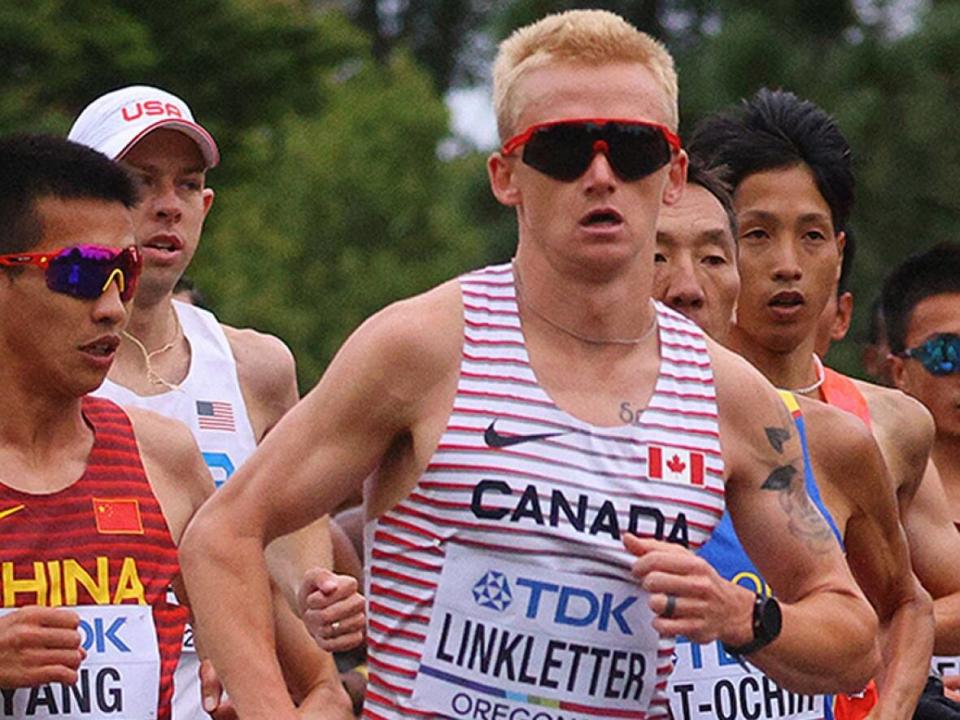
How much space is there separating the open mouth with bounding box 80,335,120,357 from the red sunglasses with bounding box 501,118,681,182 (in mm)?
1341

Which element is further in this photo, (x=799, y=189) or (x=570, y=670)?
(x=799, y=189)

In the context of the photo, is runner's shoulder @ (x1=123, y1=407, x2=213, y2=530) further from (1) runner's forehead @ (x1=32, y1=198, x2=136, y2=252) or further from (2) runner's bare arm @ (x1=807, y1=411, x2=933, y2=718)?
(2) runner's bare arm @ (x1=807, y1=411, x2=933, y2=718)

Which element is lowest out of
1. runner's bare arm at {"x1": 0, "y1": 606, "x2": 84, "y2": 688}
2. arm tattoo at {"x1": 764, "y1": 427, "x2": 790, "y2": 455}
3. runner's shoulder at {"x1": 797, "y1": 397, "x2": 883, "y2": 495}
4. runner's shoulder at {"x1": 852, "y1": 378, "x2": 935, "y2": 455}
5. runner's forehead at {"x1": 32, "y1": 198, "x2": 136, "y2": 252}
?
runner's bare arm at {"x1": 0, "y1": 606, "x2": 84, "y2": 688}

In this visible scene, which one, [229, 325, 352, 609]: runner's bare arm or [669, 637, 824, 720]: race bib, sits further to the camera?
[229, 325, 352, 609]: runner's bare arm

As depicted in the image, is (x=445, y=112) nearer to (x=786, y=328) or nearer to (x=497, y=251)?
(x=497, y=251)

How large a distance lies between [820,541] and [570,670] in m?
0.67

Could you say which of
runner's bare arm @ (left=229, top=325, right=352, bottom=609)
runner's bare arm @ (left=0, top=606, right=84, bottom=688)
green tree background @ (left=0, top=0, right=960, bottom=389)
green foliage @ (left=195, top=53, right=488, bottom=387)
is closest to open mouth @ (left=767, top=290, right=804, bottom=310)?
runner's bare arm @ (left=229, top=325, right=352, bottom=609)

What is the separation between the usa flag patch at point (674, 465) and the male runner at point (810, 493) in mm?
1125

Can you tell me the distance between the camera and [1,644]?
583 cm

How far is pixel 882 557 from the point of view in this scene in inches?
283

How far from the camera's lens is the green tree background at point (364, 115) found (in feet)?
98.9

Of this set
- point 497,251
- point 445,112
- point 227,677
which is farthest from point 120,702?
point 445,112

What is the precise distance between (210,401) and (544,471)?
278 cm

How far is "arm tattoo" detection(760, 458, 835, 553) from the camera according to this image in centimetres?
573
